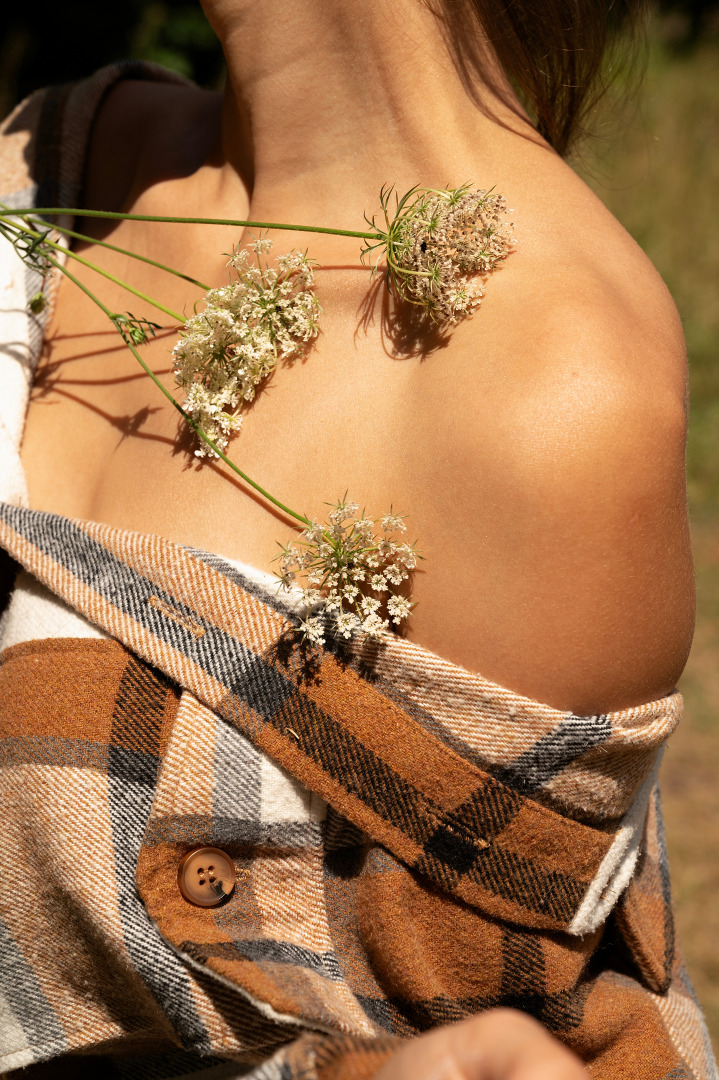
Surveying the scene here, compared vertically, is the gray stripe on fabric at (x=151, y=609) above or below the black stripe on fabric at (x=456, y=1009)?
above

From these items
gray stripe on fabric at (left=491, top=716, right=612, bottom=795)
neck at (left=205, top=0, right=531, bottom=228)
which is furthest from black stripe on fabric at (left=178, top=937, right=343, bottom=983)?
neck at (left=205, top=0, right=531, bottom=228)

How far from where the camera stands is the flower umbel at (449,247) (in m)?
1.06

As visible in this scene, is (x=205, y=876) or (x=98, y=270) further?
(x=98, y=270)

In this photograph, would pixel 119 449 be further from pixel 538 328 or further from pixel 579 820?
pixel 579 820

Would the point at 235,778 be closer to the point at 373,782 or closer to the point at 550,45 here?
the point at 373,782

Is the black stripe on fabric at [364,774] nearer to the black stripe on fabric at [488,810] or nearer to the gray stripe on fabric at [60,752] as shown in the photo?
the black stripe on fabric at [488,810]

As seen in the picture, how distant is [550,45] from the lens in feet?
4.27

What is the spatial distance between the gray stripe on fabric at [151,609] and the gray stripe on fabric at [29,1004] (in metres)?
0.47

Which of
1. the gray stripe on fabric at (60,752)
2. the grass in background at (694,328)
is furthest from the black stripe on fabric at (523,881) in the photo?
the grass in background at (694,328)

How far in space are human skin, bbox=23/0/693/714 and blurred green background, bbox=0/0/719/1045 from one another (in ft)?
5.49

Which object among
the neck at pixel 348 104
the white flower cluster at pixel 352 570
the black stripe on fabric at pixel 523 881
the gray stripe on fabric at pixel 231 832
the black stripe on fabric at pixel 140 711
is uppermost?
the neck at pixel 348 104

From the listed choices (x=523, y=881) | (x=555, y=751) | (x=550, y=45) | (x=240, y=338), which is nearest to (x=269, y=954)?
(x=523, y=881)

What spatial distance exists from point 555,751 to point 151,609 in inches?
21.3

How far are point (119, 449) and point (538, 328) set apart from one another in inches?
26.4
